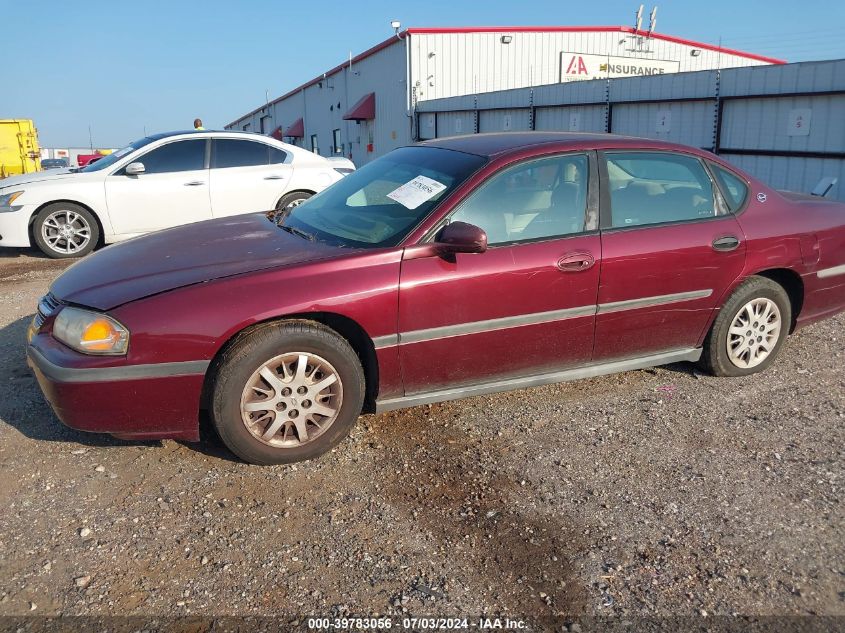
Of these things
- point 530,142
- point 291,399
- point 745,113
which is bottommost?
point 291,399

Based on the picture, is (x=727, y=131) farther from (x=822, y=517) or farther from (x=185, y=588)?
(x=185, y=588)

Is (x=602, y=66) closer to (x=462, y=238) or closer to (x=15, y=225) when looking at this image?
(x=15, y=225)

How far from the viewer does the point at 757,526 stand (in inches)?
121

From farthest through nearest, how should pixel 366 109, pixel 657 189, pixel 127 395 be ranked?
pixel 366 109 < pixel 657 189 < pixel 127 395

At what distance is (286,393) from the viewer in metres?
3.44

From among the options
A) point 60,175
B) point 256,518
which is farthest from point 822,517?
point 60,175

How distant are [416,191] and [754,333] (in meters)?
2.47

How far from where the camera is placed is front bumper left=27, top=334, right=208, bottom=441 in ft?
10.6

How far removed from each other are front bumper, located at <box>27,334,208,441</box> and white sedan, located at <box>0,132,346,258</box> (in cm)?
559

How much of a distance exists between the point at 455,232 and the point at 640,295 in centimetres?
129

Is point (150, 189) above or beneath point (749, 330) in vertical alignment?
above

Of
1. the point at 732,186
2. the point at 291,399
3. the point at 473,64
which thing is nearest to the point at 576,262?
the point at 732,186

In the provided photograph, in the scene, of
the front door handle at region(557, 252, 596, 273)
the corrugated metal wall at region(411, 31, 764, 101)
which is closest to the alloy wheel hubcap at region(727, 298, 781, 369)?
the front door handle at region(557, 252, 596, 273)

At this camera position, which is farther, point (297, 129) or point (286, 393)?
point (297, 129)
